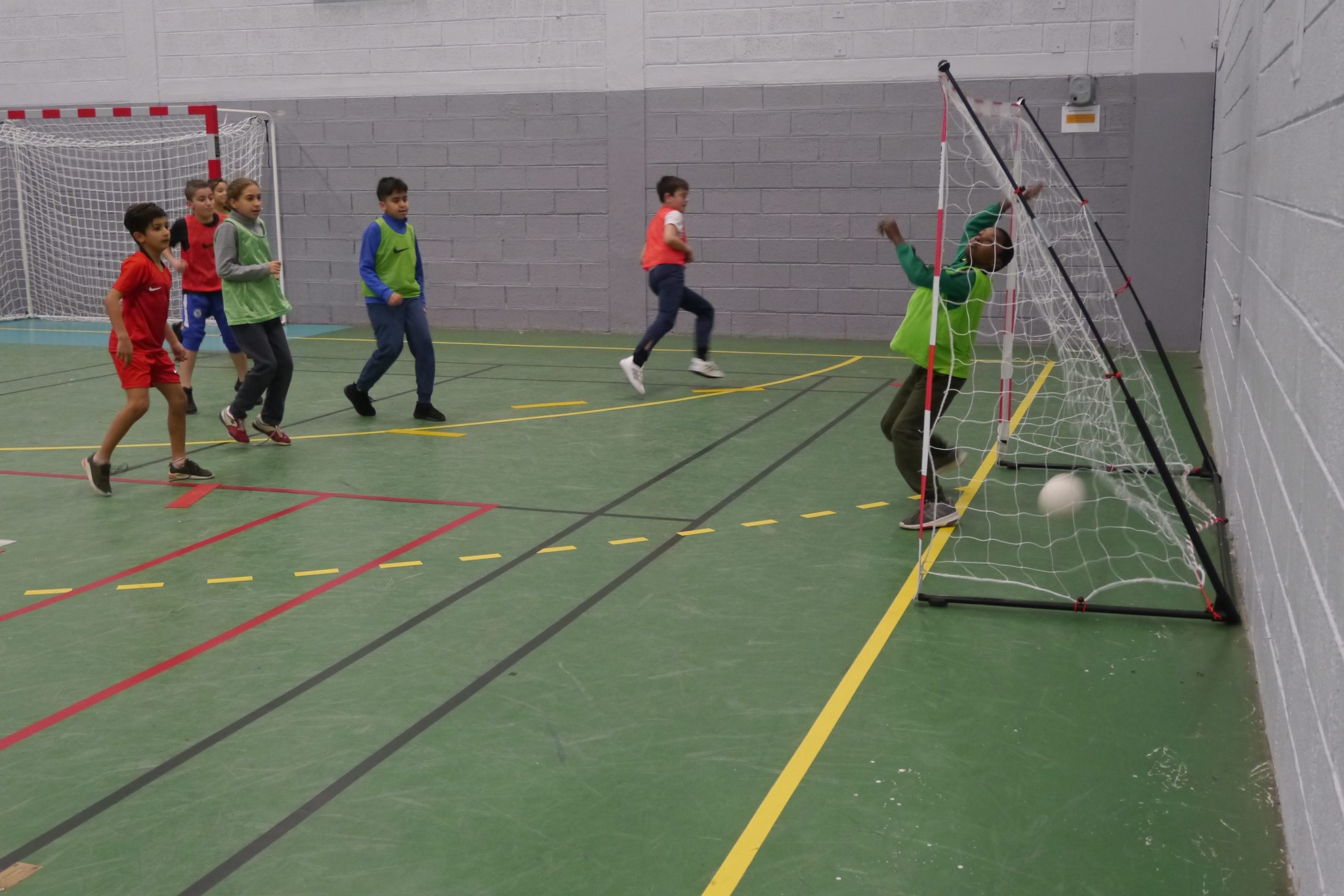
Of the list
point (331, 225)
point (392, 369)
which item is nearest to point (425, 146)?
point (331, 225)

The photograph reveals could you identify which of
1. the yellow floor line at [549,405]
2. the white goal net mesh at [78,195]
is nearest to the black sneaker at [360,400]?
the yellow floor line at [549,405]

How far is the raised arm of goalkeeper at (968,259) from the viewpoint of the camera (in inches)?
220

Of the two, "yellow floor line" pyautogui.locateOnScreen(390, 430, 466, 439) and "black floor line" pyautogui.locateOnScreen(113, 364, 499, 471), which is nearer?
"black floor line" pyautogui.locateOnScreen(113, 364, 499, 471)

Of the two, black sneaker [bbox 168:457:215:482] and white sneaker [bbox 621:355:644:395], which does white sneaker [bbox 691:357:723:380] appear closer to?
white sneaker [bbox 621:355:644:395]

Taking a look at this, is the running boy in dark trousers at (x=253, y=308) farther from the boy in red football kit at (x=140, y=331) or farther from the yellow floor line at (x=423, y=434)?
the boy in red football kit at (x=140, y=331)

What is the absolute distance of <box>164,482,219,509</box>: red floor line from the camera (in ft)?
22.1

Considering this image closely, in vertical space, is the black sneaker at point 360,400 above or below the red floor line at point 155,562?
above

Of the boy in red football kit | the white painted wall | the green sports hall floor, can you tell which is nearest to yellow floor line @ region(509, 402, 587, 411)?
the green sports hall floor

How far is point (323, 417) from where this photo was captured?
9375mm

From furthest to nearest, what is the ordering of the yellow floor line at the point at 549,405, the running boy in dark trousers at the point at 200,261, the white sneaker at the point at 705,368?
the white sneaker at the point at 705,368 < the yellow floor line at the point at 549,405 < the running boy in dark trousers at the point at 200,261

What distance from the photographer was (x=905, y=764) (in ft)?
12.1

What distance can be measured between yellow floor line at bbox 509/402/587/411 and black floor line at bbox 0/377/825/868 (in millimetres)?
2820

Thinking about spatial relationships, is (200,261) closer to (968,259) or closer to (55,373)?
(55,373)

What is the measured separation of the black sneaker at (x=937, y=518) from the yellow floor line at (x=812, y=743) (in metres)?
0.05
